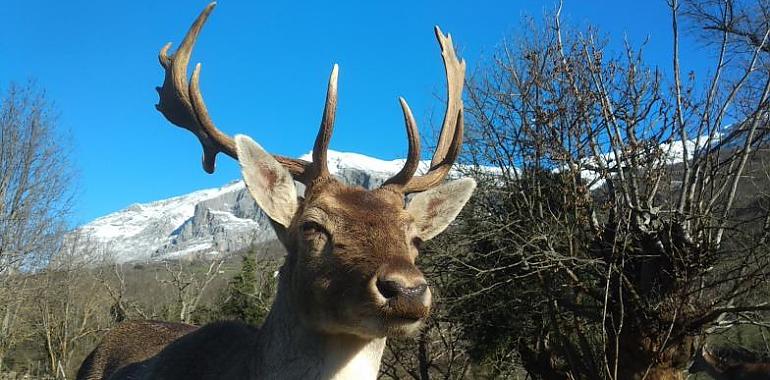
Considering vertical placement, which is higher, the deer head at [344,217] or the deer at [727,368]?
the deer head at [344,217]

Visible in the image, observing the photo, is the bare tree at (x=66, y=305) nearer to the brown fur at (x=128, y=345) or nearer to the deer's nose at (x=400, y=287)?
the brown fur at (x=128, y=345)

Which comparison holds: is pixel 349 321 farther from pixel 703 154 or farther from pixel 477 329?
pixel 477 329

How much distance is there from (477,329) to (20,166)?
23.9 metres

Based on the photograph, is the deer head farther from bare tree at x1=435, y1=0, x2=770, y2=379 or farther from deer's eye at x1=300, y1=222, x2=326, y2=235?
bare tree at x1=435, y1=0, x2=770, y2=379

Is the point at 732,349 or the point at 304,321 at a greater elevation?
the point at 304,321

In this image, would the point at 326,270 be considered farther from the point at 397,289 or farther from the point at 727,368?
the point at 727,368

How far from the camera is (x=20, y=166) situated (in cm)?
2981

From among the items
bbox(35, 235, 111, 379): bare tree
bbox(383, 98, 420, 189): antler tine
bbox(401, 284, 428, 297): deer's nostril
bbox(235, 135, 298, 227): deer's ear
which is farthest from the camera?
bbox(35, 235, 111, 379): bare tree

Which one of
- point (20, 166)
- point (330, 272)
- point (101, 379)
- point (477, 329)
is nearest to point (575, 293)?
point (477, 329)

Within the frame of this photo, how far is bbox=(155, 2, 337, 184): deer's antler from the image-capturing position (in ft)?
16.3

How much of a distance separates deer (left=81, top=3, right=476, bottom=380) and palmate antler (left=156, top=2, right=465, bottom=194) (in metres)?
0.01

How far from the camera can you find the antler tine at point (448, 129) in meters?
5.71

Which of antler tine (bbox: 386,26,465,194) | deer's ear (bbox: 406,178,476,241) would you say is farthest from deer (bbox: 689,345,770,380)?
deer's ear (bbox: 406,178,476,241)

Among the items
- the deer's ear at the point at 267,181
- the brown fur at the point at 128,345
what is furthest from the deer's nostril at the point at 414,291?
the brown fur at the point at 128,345
